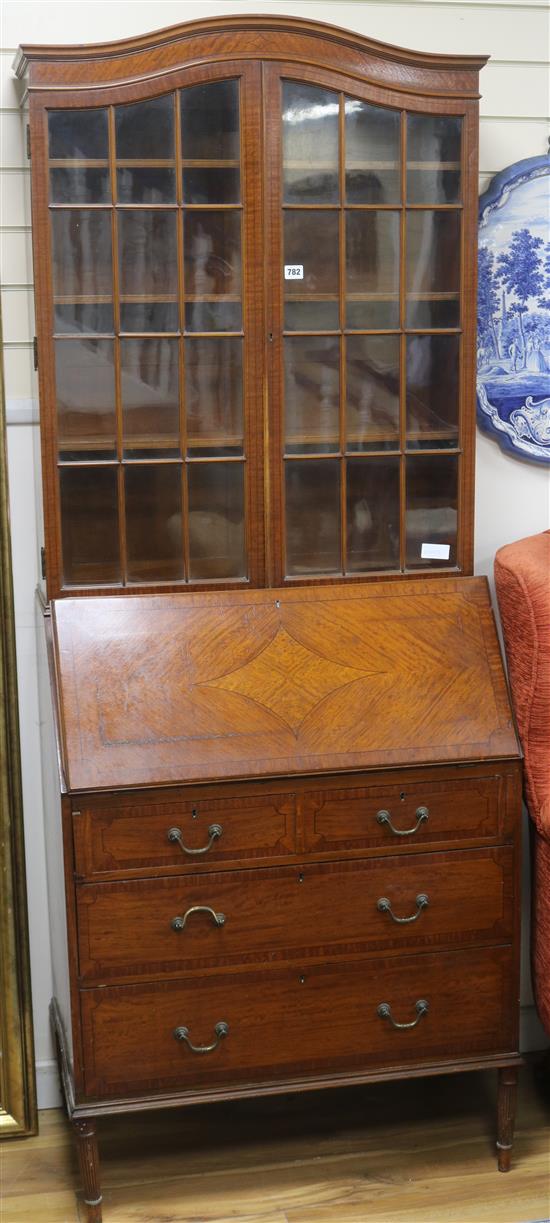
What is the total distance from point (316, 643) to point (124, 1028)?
0.84 metres

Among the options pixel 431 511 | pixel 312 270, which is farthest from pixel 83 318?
pixel 431 511

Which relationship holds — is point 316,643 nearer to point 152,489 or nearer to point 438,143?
point 152,489

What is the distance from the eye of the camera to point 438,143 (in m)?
2.55

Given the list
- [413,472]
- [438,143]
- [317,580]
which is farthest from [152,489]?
[438,143]

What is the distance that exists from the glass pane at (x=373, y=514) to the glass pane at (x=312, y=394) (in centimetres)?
9

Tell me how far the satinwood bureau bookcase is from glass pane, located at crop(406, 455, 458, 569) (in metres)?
0.02

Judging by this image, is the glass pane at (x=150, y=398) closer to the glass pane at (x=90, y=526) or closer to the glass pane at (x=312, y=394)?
the glass pane at (x=90, y=526)

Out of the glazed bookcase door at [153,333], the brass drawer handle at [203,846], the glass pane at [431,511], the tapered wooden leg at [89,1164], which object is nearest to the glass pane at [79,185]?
the glazed bookcase door at [153,333]

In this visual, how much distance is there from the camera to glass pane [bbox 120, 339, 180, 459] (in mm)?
2480

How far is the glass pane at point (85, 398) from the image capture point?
8.04 feet

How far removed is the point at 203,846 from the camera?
2.37 metres

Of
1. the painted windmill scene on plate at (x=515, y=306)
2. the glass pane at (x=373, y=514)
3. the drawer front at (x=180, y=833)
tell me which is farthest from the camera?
the painted windmill scene on plate at (x=515, y=306)

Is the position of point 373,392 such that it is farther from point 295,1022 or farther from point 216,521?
point 295,1022

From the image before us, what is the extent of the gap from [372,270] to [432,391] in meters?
0.28
